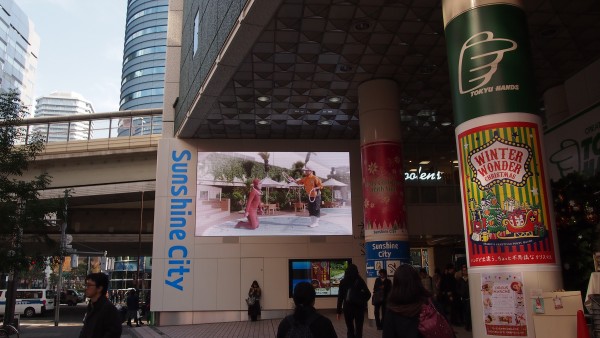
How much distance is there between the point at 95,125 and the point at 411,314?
24931 mm

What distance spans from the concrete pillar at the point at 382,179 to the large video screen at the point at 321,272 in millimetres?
5671

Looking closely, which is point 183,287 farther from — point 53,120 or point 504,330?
point 504,330

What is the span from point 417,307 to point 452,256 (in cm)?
2419

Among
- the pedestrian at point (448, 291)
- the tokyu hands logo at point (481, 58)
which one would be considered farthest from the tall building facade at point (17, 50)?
the tokyu hands logo at point (481, 58)

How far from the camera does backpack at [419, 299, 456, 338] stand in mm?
3162

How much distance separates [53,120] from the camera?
2489 centimetres

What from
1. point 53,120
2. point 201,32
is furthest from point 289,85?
point 53,120

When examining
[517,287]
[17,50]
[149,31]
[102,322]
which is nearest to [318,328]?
[102,322]

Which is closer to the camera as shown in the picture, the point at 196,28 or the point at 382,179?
the point at 382,179

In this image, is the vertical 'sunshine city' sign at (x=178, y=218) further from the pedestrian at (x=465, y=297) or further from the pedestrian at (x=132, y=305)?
the pedestrian at (x=465, y=297)

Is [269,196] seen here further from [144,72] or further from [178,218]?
[144,72]

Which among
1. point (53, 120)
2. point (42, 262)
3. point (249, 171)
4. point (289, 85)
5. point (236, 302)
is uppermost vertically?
point (53, 120)

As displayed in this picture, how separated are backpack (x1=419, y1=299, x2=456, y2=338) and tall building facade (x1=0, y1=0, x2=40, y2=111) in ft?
318

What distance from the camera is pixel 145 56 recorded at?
123 m
